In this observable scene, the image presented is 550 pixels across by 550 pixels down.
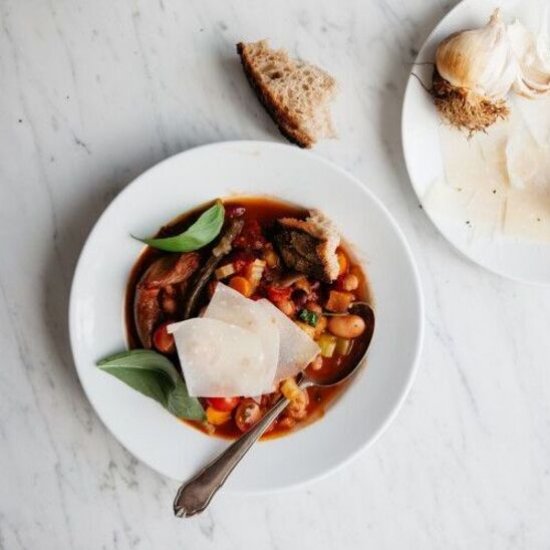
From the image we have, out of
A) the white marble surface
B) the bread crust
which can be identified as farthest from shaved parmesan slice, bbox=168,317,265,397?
the bread crust

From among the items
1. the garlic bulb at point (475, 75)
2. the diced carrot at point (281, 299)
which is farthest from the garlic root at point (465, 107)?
the diced carrot at point (281, 299)

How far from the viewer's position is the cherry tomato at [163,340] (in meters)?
2.64

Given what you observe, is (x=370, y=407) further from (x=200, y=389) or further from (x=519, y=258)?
(x=519, y=258)

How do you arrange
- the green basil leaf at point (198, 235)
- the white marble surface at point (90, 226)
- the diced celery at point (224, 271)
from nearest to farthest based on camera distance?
the green basil leaf at point (198, 235), the diced celery at point (224, 271), the white marble surface at point (90, 226)

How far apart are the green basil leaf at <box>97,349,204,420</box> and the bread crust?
974 mm

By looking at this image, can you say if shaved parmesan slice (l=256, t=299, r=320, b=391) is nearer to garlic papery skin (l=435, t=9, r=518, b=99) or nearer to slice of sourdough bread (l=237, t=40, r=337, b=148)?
slice of sourdough bread (l=237, t=40, r=337, b=148)

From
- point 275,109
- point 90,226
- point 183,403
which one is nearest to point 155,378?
point 183,403

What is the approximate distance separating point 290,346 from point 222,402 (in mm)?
332

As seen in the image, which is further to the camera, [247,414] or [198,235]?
[247,414]

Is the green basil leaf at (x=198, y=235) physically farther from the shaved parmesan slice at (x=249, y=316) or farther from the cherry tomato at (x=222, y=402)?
the cherry tomato at (x=222, y=402)

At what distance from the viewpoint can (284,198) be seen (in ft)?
8.90

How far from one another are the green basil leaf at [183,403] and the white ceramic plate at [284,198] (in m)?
0.10

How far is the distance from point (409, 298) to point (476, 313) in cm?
40

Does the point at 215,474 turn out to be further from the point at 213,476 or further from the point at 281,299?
the point at 281,299
